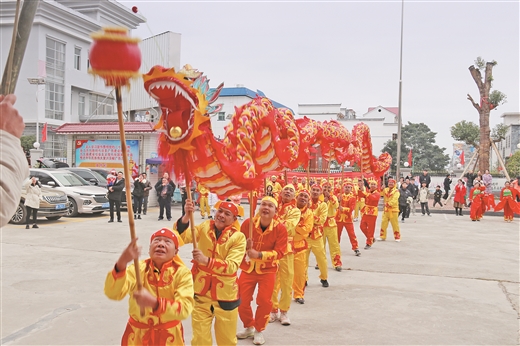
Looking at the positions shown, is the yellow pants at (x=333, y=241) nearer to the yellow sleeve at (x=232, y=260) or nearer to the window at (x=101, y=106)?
the yellow sleeve at (x=232, y=260)

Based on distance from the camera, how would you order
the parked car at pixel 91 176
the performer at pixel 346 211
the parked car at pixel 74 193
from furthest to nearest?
the parked car at pixel 91 176 < the parked car at pixel 74 193 < the performer at pixel 346 211

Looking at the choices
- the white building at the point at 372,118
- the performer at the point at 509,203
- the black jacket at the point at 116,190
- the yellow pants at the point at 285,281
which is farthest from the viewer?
the white building at the point at 372,118

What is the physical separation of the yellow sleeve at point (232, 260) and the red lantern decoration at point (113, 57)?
87.4 inches

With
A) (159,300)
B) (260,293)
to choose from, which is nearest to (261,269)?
(260,293)

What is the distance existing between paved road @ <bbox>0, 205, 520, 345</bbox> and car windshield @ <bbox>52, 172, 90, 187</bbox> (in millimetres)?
3658

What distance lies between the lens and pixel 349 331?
559cm

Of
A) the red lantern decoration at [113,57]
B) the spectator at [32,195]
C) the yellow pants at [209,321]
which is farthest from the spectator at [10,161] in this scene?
the spectator at [32,195]

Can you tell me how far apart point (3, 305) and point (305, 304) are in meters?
4.06

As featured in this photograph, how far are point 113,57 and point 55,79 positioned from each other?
3063 centimetres

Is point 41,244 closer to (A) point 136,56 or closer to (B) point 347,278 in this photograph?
(B) point 347,278

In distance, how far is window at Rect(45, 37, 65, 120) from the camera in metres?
28.1

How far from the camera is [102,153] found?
68.7 feet

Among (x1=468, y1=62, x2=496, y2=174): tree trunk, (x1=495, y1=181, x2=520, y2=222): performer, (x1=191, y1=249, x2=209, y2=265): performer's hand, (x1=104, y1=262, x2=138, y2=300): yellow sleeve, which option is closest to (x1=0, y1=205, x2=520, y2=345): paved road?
(x1=191, y1=249, x2=209, y2=265): performer's hand

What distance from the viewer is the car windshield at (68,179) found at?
15.8 meters
